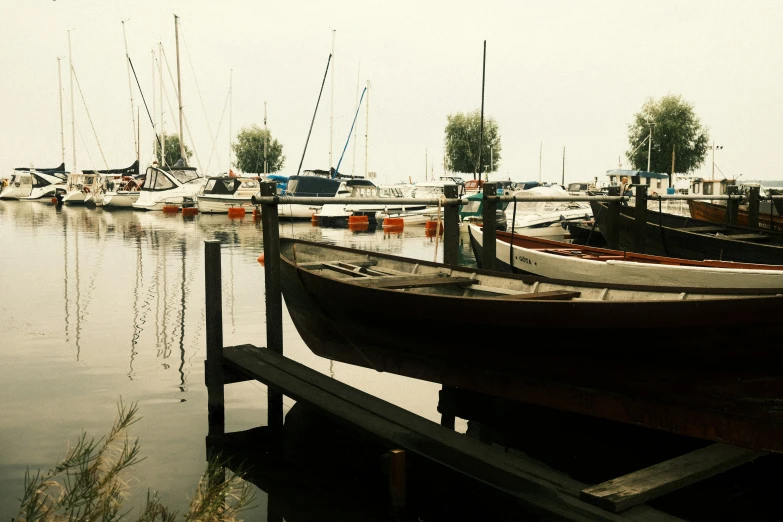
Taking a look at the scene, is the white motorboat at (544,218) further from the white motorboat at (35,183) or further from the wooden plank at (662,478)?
the white motorboat at (35,183)

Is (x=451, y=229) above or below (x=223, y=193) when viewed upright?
above

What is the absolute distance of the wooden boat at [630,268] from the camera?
29.8ft

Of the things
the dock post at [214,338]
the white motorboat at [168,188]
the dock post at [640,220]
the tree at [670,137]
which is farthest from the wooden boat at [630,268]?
the tree at [670,137]

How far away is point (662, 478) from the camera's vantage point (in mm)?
5125

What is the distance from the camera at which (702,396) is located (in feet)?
18.6

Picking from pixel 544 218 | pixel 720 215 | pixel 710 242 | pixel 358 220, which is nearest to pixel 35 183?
pixel 358 220

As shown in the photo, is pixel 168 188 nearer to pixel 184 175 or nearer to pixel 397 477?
pixel 184 175

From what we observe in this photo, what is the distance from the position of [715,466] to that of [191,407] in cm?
566

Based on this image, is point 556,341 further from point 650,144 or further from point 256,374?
point 650,144

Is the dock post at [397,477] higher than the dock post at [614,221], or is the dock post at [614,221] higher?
the dock post at [614,221]

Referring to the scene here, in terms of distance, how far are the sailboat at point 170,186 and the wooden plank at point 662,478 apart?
5241 centimetres

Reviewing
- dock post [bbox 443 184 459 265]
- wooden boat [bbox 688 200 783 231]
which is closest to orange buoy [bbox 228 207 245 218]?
wooden boat [bbox 688 200 783 231]

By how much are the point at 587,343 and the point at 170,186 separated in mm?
54073

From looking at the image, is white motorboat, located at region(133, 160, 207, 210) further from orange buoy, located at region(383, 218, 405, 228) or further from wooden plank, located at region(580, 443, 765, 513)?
wooden plank, located at region(580, 443, 765, 513)
